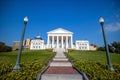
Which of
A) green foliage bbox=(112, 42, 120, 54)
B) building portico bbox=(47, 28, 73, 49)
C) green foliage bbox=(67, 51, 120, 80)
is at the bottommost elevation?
green foliage bbox=(67, 51, 120, 80)

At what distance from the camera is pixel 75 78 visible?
7.81m

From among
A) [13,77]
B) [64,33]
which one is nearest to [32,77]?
[13,77]

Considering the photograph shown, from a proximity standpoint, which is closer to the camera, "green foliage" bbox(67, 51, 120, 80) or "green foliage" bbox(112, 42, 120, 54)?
"green foliage" bbox(67, 51, 120, 80)

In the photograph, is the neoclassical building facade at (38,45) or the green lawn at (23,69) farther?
the neoclassical building facade at (38,45)

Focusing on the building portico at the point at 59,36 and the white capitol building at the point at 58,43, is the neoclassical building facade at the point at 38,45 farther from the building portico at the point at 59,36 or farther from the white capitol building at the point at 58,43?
the building portico at the point at 59,36

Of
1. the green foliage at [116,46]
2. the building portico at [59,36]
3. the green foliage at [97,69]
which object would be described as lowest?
the green foliage at [97,69]

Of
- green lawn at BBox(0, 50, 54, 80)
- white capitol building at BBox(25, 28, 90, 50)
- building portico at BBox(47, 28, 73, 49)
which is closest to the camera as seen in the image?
green lawn at BBox(0, 50, 54, 80)

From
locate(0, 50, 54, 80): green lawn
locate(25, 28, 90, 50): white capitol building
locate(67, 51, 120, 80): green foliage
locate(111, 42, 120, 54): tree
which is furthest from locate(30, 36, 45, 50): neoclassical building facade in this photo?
locate(67, 51, 120, 80): green foliage

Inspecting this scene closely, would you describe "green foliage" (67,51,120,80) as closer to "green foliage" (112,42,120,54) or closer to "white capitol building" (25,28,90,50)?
"green foliage" (112,42,120,54)

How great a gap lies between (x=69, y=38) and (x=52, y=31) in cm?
1123

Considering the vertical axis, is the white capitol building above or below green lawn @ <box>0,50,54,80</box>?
above

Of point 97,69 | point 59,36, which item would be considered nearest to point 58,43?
point 59,36

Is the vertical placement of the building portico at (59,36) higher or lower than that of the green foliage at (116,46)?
higher

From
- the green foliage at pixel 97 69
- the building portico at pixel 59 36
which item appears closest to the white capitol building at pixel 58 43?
the building portico at pixel 59 36
